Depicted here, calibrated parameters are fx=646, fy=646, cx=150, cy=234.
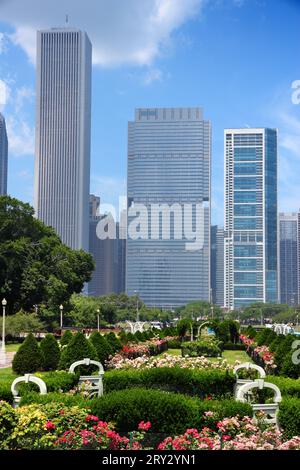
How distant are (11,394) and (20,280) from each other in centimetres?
3348

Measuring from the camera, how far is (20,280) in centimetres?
4338

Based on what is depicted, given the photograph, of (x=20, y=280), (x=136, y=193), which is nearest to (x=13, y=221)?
(x=20, y=280)

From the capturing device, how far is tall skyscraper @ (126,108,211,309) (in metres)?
119

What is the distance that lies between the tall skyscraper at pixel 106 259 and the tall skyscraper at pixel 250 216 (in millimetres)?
25168

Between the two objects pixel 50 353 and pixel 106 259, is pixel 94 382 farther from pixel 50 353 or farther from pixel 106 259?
pixel 106 259

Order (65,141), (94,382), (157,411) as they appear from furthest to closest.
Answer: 1. (65,141)
2. (94,382)
3. (157,411)

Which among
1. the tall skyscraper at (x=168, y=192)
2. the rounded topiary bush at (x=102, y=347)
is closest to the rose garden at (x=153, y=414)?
the rounded topiary bush at (x=102, y=347)

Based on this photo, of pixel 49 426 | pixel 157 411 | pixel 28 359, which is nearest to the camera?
pixel 49 426

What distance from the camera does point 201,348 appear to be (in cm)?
2695

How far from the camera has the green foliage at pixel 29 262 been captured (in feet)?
141

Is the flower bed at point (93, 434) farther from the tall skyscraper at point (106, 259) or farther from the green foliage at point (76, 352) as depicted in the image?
the tall skyscraper at point (106, 259)

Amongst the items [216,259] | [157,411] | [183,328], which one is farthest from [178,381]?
[216,259]

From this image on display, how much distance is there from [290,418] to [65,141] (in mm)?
131284

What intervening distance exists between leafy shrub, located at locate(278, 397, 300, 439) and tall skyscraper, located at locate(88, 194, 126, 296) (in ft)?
448
